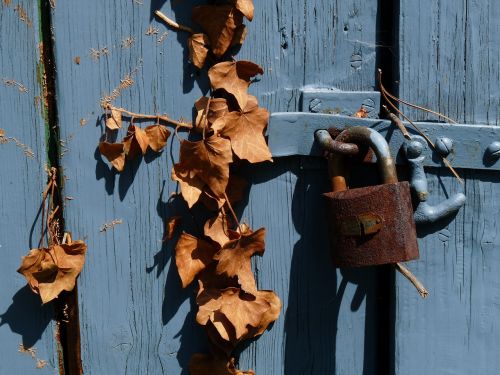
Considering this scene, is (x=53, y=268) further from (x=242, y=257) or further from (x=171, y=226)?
(x=242, y=257)

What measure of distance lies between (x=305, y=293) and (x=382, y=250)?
0.24m

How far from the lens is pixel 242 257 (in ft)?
4.10

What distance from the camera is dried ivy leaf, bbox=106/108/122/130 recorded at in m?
1.22

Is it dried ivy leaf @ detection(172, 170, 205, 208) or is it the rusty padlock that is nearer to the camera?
the rusty padlock

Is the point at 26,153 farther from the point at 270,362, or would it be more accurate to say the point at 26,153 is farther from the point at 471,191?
the point at 471,191

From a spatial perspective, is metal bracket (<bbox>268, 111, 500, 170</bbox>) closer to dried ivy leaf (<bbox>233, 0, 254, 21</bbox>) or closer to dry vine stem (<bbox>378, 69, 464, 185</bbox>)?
dry vine stem (<bbox>378, 69, 464, 185</bbox>)

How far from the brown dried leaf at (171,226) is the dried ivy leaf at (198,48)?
27cm

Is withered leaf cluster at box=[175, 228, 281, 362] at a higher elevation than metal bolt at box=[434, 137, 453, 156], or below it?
below

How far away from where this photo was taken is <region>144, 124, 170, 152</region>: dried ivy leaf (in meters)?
1.23

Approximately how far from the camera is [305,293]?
4.25 feet

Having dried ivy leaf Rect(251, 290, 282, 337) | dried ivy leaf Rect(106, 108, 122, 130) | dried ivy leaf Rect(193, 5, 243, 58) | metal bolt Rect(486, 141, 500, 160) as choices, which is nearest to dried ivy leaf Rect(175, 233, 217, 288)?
dried ivy leaf Rect(251, 290, 282, 337)

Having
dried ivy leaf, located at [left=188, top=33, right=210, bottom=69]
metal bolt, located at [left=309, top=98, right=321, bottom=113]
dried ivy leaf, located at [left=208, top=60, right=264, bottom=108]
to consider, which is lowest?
metal bolt, located at [left=309, top=98, right=321, bottom=113]

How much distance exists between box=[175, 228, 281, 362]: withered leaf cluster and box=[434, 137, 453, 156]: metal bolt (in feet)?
1.09

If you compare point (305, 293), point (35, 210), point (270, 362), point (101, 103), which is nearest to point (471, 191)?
point (305, 293)
